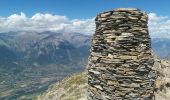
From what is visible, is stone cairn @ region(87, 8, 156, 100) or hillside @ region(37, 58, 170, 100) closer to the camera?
stone cairn @ region(87, 8, 156, 100)

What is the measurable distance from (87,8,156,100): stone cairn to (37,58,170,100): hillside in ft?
57.2

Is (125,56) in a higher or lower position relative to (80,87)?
higher

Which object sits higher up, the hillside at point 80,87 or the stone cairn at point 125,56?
the stone cairn at point 125,56

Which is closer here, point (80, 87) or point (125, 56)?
point (125, 56)

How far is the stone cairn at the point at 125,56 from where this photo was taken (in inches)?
722

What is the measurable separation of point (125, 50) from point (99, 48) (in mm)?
1943

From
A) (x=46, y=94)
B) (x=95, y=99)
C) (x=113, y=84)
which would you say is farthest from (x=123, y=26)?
(x=46, y=94)

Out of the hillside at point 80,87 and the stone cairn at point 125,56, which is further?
the hillside at point 80,87

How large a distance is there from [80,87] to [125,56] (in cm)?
3006

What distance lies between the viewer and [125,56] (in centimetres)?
1833

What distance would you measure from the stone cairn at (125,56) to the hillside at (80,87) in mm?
17423

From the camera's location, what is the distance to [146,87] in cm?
1897

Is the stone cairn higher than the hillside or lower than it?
higher

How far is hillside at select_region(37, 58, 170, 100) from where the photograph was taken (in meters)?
37.1
